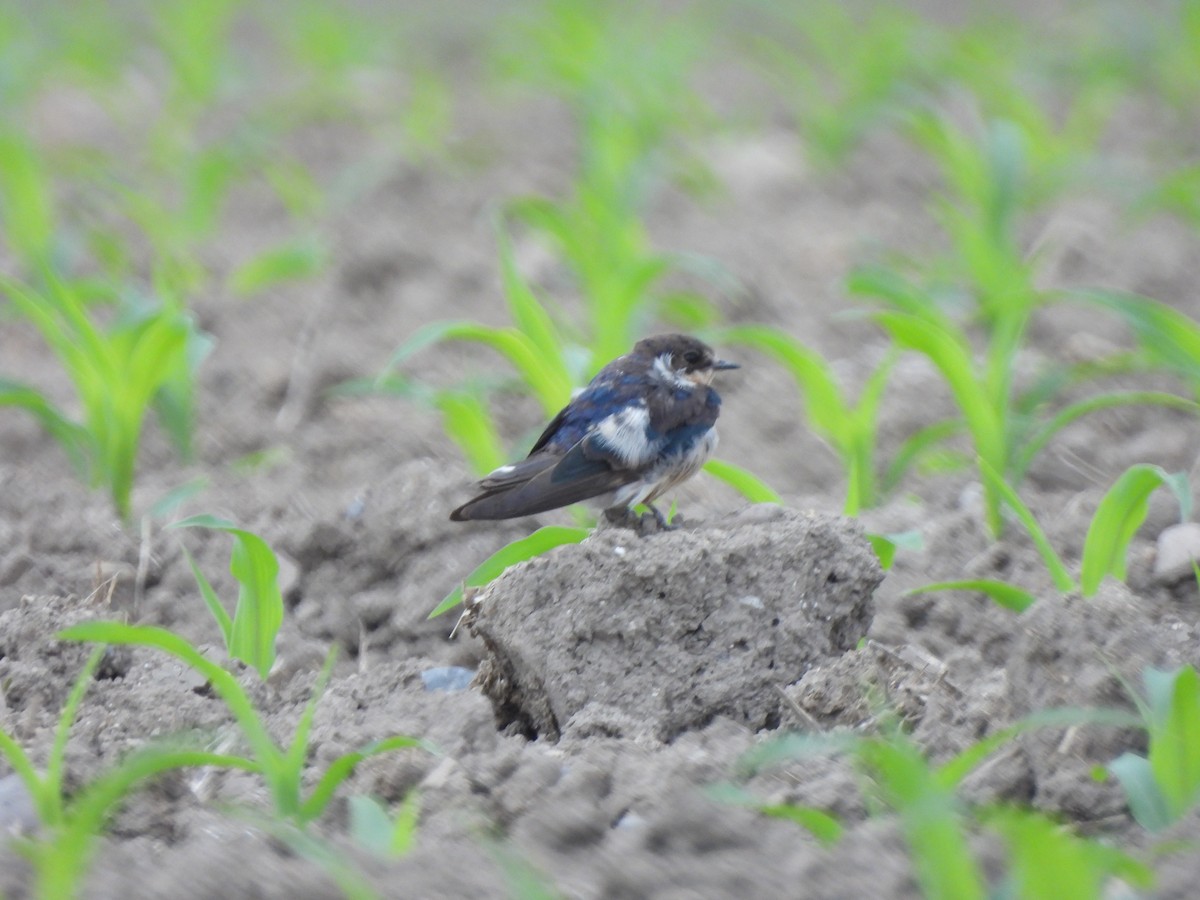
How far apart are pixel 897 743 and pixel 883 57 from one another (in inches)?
245

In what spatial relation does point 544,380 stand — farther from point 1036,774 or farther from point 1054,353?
point 1054,353

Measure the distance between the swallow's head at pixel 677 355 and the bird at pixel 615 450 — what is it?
0.03m

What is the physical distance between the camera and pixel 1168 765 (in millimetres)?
2219

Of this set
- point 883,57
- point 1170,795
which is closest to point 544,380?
point 1170,795

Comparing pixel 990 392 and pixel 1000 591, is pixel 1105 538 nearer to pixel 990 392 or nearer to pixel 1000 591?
pixel 1000 591

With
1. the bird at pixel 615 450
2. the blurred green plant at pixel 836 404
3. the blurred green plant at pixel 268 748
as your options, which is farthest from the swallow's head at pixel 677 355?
the blurred green plant at pixel 268 748

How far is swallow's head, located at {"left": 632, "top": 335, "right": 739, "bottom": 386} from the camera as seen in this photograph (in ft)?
10.8

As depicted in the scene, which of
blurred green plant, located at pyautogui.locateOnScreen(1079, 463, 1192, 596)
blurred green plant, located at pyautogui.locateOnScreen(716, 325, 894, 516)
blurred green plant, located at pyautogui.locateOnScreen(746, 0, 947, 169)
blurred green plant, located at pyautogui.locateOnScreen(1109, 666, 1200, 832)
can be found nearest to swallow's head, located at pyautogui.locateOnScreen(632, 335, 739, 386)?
blurred green plant, located at pyautogui.locateOnScreen(716, 325, 894, 516)

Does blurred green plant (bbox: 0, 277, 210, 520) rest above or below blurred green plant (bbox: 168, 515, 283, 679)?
above

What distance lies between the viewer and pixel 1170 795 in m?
2.21

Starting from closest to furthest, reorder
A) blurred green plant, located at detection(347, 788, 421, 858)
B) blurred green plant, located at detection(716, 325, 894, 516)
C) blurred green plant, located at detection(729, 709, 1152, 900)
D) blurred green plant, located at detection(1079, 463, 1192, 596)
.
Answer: blurred green plant, located at detection(729, 709, 1152, 900) < blurred green plant, located at detection(347, 788, 421, 858) < blurred green plant, located at detection(1079, 463, 1192, 596) < blurred green plant, located at detection(716, 325, 894, 516)

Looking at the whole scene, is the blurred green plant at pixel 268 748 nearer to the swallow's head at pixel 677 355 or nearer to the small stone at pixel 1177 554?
the swallow's head at pixel 677 355

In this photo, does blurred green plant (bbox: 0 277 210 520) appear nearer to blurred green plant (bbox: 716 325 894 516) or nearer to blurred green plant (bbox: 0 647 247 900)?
blurred green plant (bbox: 0 647 247 900)

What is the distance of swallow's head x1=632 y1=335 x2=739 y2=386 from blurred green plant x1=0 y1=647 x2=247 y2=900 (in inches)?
53.0
